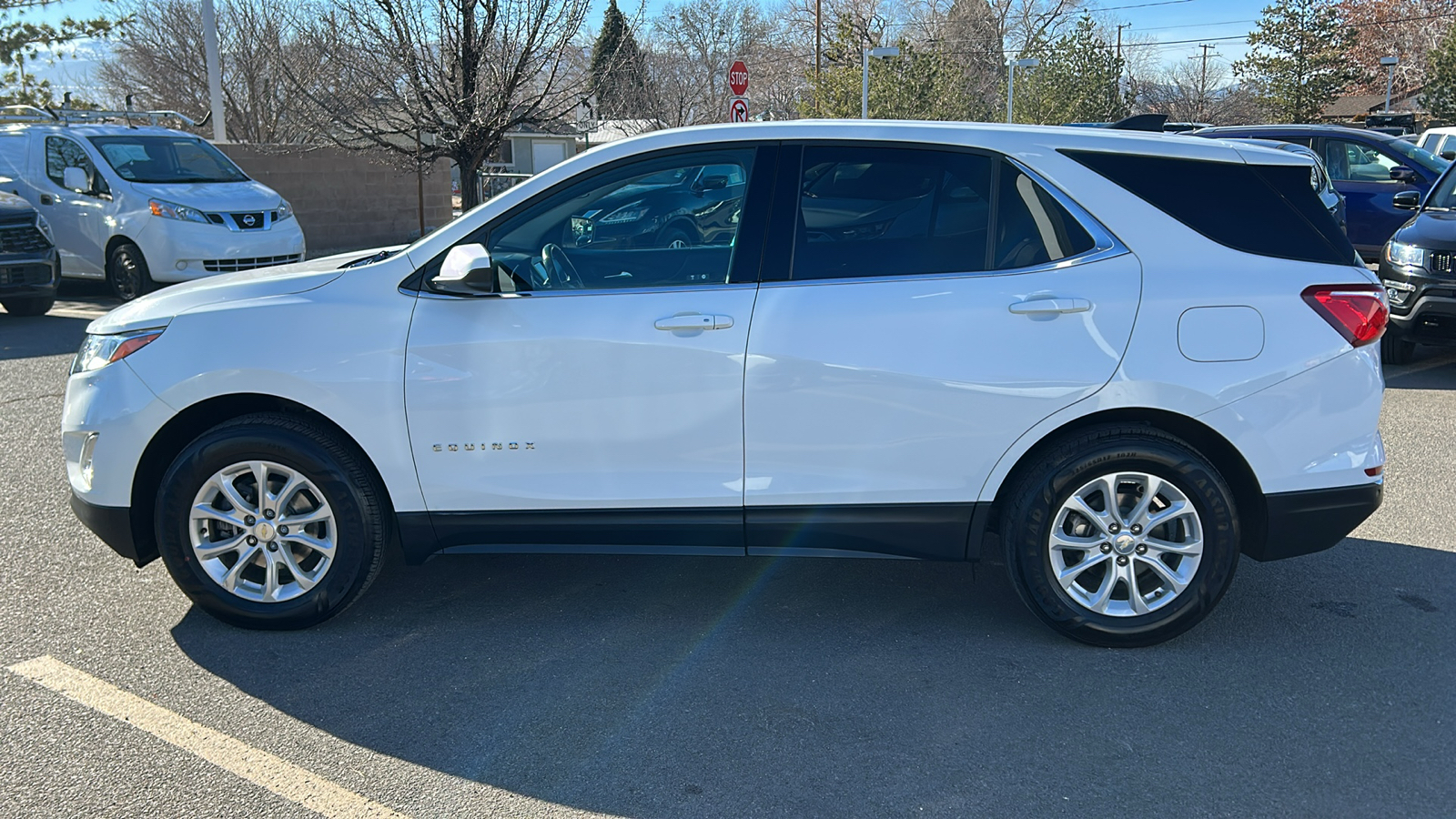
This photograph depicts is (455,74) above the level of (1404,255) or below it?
above

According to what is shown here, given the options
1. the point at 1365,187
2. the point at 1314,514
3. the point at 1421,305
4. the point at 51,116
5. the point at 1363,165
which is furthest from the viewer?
the point at 51,116

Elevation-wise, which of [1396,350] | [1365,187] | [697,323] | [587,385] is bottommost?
[1396,350]

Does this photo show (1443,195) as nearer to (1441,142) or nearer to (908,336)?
(908,336)

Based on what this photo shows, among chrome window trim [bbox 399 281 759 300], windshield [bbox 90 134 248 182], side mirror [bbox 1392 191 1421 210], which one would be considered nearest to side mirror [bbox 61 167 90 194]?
windshield [bbox 90 134 248 182]

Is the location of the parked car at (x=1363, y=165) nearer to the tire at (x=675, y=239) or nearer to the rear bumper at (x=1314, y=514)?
the rear bumper at (x=1314, y=514)

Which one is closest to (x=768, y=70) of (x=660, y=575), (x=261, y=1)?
(x=261, y=1)

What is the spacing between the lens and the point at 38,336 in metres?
10.7

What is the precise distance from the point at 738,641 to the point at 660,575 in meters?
0.76

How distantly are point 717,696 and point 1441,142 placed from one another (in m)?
19.8

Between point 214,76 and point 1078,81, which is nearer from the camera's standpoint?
point 214,76

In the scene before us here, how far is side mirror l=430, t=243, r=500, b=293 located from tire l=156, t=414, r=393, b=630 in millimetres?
698

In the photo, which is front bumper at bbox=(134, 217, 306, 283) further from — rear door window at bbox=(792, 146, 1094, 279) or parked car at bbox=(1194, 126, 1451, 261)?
parked car at bbox=(1194, 126, 1451, 261)

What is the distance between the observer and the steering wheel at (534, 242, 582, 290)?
407cm

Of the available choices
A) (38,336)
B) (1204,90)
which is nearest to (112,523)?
(38,336)
